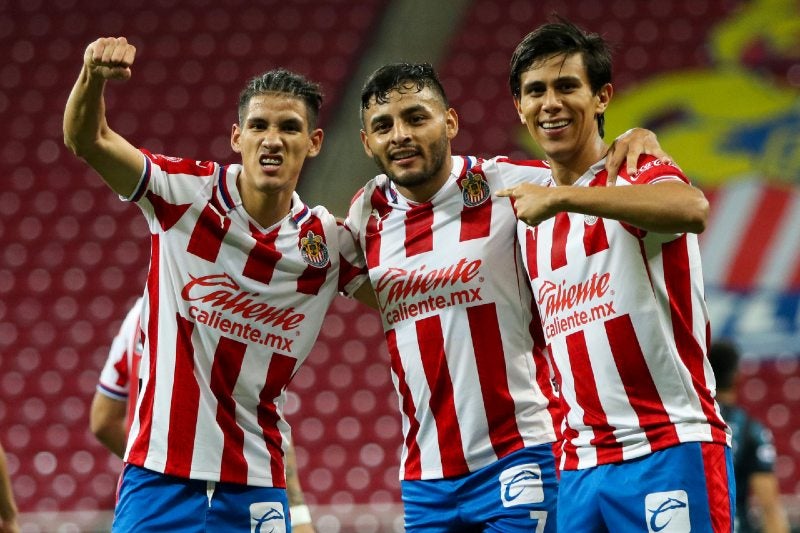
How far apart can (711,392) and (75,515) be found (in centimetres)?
524

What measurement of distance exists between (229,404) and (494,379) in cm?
74

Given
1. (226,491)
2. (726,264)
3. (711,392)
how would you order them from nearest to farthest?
(711,392) → (226,491) → (726,264)

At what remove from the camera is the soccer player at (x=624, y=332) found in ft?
8.29

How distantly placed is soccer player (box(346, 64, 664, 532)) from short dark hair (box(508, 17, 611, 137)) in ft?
1.26

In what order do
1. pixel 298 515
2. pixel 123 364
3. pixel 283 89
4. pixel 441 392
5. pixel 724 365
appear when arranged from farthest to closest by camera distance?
1. pixel 724 365
2. pixel 123 364
3. pixel 298 515
4. pixel 283 89
5. pixel 441 392

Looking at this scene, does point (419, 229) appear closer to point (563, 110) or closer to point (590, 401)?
point (563, 110)

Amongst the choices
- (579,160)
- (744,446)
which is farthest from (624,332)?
(744,446)

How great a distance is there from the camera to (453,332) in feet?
10.3

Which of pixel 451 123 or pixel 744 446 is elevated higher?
pixel 451 123

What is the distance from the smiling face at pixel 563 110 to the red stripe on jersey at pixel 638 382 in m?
0.47

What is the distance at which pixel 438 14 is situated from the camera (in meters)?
8.36

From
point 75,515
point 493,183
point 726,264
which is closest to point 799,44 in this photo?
point 726,264

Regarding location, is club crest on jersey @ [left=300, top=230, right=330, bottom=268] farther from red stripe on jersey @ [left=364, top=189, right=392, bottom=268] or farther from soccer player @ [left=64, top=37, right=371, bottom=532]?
red stripe on jersey @ [left=364, top=189, right=392, bottom=268]

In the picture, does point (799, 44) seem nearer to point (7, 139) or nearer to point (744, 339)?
point (744, 339)
